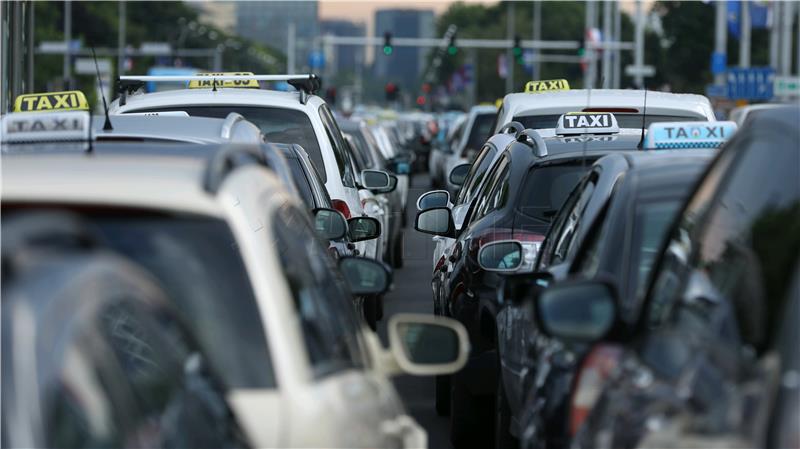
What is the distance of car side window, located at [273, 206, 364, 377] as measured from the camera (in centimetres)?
399

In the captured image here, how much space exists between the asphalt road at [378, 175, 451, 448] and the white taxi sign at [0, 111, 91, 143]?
132 inches

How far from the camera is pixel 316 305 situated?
428 cm

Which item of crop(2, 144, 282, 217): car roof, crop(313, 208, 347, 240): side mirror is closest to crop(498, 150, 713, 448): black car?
crop(2, 144, 282, 217): car roof

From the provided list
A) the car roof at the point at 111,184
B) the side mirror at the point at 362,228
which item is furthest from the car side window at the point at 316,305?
the side mirror at the point at 362,228

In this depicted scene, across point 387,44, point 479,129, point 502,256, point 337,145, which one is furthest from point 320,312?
point 387,44

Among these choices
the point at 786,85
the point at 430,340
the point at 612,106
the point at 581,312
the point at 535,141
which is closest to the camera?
the point at 581,312

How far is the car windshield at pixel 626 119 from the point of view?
1261cm

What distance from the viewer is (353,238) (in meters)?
9.91

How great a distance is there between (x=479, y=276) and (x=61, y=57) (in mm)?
98650

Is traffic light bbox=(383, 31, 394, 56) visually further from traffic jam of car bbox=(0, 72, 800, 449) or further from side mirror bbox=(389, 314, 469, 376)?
side mirror bbox=(389, 314, 469, 376)

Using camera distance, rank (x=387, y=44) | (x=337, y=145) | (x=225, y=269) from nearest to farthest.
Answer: (x=225, y=269) → (x=337, y=145) → (x=387, y=44)

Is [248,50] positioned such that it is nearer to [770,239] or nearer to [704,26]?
[704,26]

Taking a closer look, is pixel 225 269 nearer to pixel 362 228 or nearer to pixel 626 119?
pixel 362 228

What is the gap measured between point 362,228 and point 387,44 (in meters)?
52.6
